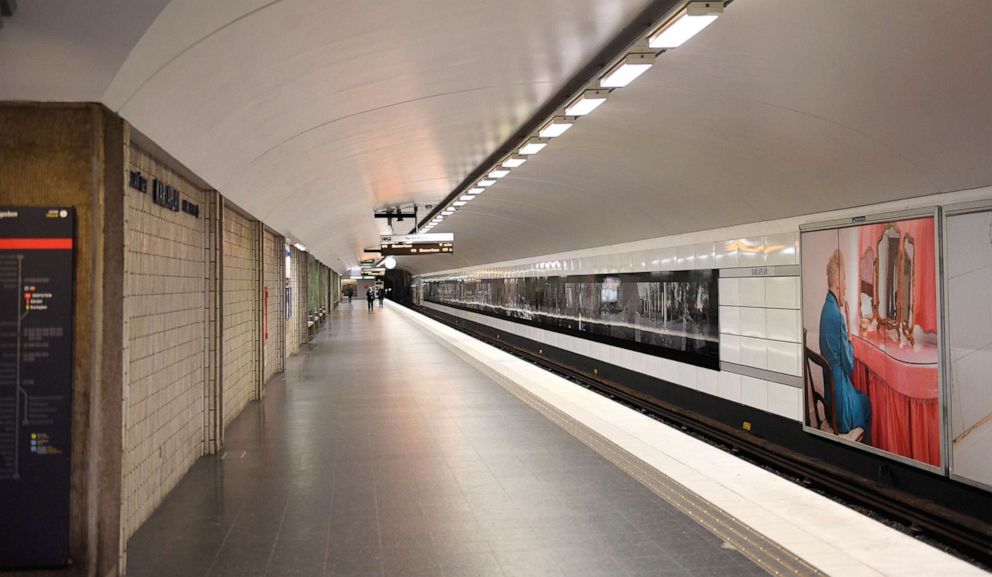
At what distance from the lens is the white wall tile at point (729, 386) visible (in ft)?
30.8

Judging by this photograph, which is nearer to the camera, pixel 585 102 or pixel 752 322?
pixel 585 102

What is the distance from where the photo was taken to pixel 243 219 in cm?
882

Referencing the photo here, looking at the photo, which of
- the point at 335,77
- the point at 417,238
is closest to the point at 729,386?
the point at 335,77

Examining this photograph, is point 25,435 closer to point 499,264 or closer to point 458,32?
point 458,32

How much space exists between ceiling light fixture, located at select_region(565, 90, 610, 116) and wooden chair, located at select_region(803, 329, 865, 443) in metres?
3.78

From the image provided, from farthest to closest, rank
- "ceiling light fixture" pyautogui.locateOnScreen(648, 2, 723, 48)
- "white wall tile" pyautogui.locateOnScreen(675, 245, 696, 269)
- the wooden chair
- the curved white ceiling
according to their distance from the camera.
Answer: "white wall tile" pyautogui.locateOnScreen(675, 245, 696, 269), the wooden chair, "ceiling light fixture" pyautogui.locateOnScreen(648, 2, 723, 48), the curved white ceiling

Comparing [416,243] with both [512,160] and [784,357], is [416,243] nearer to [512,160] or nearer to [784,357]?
[512,160]

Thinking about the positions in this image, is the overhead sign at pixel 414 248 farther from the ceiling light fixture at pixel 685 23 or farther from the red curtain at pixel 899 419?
the ceiling light fixture at pixel 685 23

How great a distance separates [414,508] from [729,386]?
234 inches

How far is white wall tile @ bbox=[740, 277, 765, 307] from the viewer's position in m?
8.64

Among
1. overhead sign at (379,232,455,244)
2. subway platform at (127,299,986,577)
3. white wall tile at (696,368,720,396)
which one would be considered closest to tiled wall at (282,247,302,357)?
overhead sign at (379,232,455,244)

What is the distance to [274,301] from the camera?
12969mm

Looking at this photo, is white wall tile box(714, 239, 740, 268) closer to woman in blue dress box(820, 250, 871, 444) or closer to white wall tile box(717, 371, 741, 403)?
white wall tile box(717, 371, 741, 403)

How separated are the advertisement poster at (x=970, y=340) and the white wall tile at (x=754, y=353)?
2.88 m
